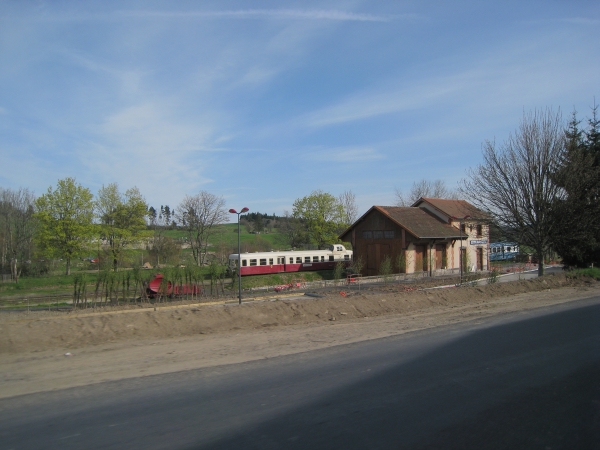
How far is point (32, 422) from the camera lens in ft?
18.2

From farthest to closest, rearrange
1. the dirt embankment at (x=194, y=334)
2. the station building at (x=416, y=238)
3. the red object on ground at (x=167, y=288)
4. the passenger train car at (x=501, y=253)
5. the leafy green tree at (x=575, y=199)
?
the passenger train car at (x=501, y=253) < the station building at (x=416, y=238) < the red object on ground at (x=167, y=288) < the leafy green tree at (x=575, y=199) < the dirt embankment at (x=194, y=334)

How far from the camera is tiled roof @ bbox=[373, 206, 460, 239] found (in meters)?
43.9

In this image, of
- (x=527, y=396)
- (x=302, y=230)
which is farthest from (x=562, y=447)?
(x=302, y=230)

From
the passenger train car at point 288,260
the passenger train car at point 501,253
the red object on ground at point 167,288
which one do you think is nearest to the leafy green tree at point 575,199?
the red object on ground at point 167,288

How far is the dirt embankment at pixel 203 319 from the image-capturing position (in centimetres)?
1007

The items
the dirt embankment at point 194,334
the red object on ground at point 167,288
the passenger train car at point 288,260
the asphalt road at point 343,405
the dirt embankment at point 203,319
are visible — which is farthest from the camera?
the passenger train car at point 288,260

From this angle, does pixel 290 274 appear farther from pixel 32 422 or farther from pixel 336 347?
pixel 32 422

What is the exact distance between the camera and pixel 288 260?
50781 millimetres

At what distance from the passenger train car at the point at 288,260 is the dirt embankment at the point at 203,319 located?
31.4 meters

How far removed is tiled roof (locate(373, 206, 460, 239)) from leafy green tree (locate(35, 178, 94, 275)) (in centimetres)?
3303

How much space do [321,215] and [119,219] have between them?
28.5m

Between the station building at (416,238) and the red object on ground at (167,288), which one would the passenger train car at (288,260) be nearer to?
the station building at (416,238)

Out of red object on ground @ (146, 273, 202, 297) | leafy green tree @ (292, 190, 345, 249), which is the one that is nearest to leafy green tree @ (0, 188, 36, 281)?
red object on ground @ (146, 273, 202, 297)

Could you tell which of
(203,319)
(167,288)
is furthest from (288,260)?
(203,319)
